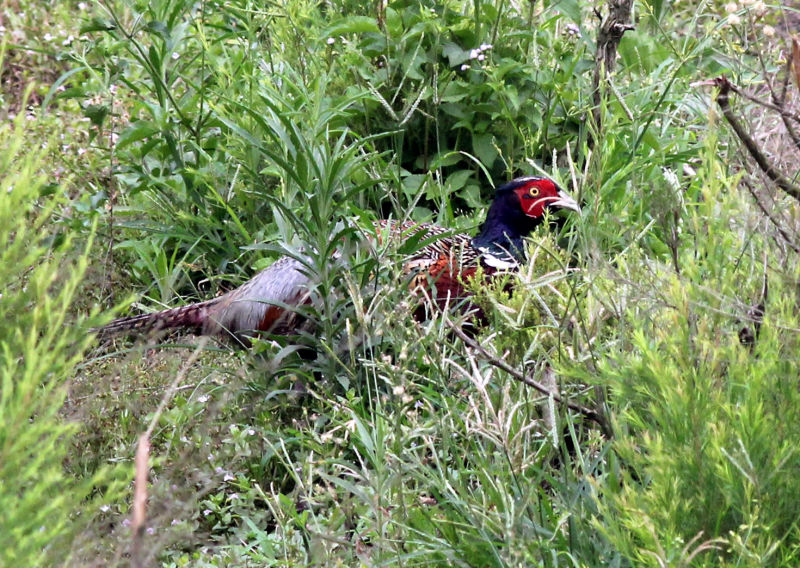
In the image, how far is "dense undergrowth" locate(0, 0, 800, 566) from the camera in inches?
71.3

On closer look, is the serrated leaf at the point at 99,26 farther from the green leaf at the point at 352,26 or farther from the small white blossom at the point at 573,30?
the small white blossom at the point at 573,30

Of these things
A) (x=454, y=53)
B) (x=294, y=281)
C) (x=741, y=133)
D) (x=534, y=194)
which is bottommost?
(x=294, y=281)

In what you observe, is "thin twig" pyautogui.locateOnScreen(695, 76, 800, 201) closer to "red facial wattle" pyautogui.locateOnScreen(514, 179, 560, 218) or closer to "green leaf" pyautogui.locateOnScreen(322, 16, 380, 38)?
"red facial wattle" pyautogui.locateOnScreen(514, 179, 560, 218)

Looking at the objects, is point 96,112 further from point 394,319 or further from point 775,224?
point 775,224

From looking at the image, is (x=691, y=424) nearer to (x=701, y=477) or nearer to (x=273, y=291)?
(x=701, y=477)

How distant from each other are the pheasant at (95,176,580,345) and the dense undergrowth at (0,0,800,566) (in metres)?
0.12

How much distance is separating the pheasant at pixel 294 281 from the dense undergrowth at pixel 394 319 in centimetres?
12

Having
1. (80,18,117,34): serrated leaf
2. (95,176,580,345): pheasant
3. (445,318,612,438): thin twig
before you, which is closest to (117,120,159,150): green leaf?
(80,18,117,34): serrated leaf

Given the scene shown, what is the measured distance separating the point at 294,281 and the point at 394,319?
1411 mm

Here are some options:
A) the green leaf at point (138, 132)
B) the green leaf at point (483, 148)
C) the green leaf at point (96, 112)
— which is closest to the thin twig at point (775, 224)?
the green leaf at point (483, 148)

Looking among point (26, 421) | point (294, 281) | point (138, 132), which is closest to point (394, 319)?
point (26, 421)

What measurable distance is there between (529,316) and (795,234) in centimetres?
81

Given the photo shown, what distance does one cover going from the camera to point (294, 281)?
368cm

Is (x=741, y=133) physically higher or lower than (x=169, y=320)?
higher
